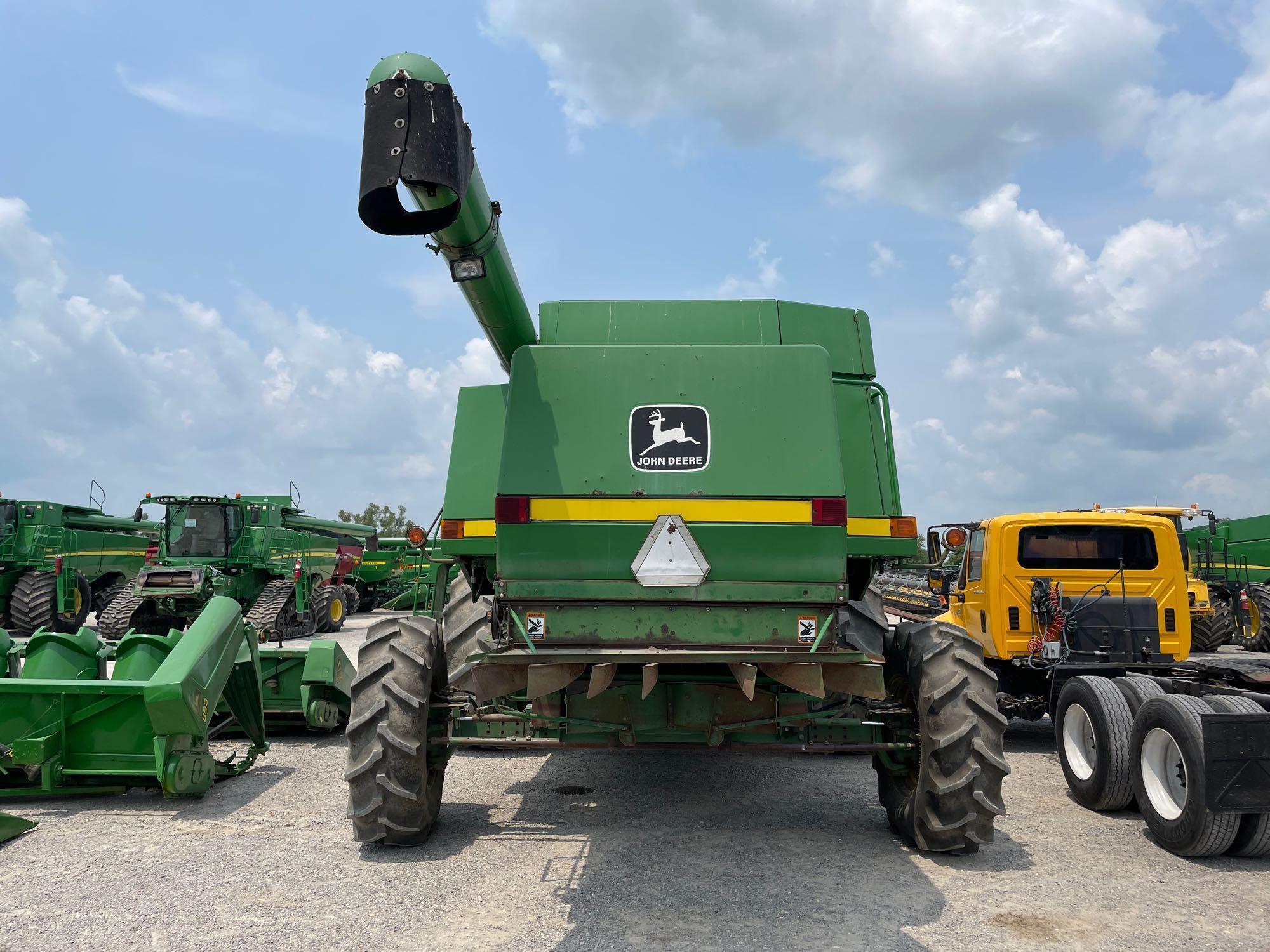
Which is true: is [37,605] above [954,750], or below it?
above

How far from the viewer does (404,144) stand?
3.62m

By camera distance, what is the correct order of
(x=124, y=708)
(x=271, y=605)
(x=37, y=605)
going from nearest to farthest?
(x=124, y=708) < (x=37, y=605) < (x=271, y=605)

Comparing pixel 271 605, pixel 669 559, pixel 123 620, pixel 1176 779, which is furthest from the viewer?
pixel 271 605

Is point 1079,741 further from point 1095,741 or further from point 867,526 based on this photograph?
point 867,526

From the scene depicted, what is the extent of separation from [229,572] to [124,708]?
13703 mm

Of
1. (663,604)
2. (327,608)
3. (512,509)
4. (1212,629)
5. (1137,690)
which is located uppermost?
(512,509)

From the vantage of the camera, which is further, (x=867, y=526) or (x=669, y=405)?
(x=867, y=526)

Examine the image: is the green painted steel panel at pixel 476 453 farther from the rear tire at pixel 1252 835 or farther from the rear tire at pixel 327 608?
the rear tire at pixel 327 608

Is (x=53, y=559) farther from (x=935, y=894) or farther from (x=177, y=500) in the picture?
(x=935, y=894)

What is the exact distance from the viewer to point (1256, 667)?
6.34 m

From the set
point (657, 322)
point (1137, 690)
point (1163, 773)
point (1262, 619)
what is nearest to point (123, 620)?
point (657, 322)

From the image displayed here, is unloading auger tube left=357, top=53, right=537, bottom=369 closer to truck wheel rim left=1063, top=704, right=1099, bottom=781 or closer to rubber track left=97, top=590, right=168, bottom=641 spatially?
truck wheel rim left=1063, top=704, right=1099, bottom=781

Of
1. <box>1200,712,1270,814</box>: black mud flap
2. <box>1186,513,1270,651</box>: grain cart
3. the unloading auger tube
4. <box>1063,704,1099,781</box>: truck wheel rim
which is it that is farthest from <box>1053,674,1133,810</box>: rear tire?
<box>1186,513,1270,651</box>: grain cart

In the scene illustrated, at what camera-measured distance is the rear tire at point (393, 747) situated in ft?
16.3
